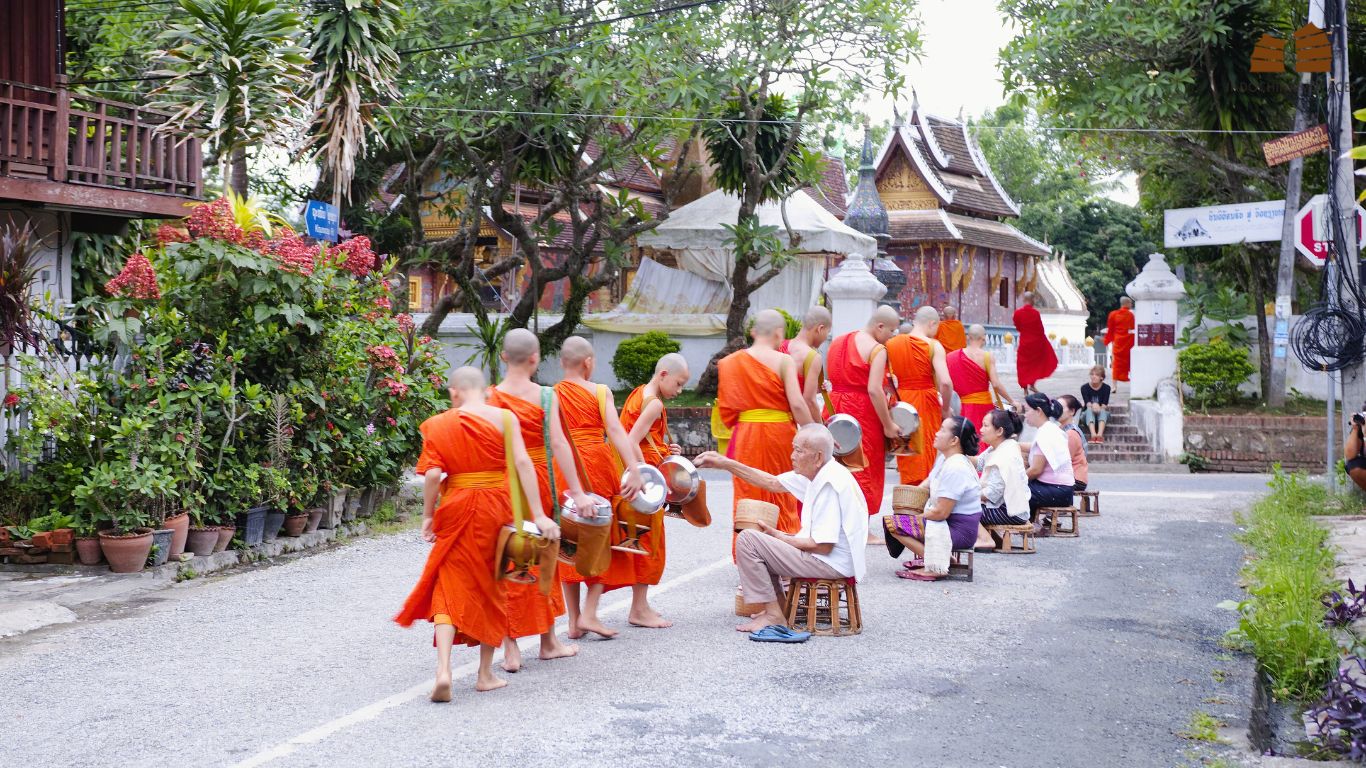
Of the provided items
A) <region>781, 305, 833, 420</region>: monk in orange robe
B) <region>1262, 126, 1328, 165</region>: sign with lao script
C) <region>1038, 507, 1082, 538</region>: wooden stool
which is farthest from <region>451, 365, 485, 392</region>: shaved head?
<region>1262, 126, 1328, 165</region>: sign with lao script

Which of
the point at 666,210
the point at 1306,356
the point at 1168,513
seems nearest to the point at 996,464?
the point at 1168,513

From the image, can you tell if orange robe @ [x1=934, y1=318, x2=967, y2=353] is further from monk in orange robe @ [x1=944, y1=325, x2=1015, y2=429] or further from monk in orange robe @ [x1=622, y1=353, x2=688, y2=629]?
monk in orange robe @ [x1=622, y1=353, x2=688, y2=629]

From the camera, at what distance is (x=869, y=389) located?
9938 millimetres

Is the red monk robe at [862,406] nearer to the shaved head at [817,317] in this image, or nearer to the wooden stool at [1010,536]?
the shaved head at [817,317]

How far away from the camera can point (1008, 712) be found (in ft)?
18.4

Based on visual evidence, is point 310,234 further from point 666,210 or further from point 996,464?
point 666,210

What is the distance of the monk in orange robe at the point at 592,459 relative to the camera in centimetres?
680

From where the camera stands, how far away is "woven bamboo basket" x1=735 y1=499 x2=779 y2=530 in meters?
7.20

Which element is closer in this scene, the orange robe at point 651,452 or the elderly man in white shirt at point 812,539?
the elderly man in white shirt at point 812,539

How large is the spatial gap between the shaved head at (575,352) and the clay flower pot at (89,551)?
167 inches

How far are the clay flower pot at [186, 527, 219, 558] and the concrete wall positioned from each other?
44.4 ft

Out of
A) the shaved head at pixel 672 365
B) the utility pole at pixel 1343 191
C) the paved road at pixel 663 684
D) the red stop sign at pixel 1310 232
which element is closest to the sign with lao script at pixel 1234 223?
the red stop sign at pixel 1310 232

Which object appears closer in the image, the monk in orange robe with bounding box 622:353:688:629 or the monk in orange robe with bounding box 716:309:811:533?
the monk in orange robe with bounding box 622:353:688:629

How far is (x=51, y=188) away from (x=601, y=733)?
726 cm
